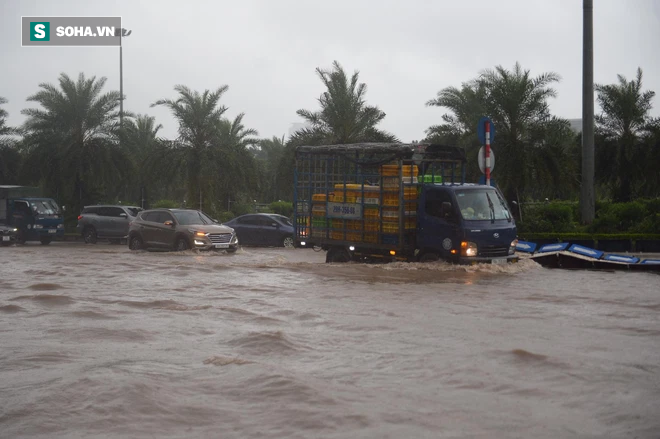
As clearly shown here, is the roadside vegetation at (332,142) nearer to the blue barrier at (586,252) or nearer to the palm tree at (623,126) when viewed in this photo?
the palm tree at (623,126)

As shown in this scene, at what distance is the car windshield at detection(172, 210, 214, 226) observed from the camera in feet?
78.3

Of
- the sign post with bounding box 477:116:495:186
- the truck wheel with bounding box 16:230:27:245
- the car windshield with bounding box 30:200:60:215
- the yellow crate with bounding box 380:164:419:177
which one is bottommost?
the truck wheel with bounding box 16:230:27:245

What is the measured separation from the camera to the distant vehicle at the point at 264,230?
1057 inches

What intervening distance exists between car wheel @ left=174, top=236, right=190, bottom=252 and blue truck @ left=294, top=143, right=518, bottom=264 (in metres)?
5.98

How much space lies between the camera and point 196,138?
3488cm

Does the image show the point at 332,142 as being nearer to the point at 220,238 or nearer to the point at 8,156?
the point at 220,238

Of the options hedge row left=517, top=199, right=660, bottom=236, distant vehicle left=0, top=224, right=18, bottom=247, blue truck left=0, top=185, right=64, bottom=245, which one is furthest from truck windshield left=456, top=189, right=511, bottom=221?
blue truck left=0, top=185, right=64, bottom=245

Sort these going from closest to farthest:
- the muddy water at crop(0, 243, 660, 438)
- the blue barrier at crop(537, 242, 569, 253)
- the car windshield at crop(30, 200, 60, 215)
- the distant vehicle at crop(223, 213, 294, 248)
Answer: the muddy water at crop(0, 243, 660, 438) → the blue barrier at crop(537, 242, 569, 253) → the distant vehicle at crop(223, 213, 294, 248) → the car windshield at crop(30, 200, 60, 215)

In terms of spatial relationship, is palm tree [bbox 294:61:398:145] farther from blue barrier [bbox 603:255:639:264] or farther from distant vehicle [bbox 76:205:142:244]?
blue barrier [bbox 603:255:639:264]

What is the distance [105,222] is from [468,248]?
18.9 meters

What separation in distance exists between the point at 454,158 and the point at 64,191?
2391 centimetres

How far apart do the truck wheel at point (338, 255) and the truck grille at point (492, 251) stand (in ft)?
9.97

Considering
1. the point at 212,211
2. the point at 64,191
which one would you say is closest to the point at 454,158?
the point at 212,211

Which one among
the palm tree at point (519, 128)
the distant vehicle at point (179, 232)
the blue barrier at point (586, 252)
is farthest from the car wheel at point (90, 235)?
the blue barrier at point (586, 252)
